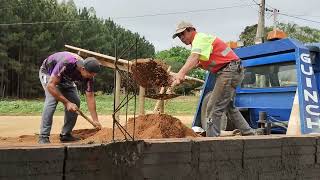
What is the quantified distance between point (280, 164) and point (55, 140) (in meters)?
3.02

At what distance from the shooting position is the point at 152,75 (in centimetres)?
514

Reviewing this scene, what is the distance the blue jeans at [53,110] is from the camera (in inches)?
203

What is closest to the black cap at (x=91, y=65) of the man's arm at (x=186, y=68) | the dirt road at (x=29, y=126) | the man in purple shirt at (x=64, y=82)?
the man in purple shirt at (x=64, y=82)

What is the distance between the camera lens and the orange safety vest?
181 inches

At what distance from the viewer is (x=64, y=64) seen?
518cm

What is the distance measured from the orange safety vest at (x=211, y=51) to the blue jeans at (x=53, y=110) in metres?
1.68

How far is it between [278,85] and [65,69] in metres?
2.59

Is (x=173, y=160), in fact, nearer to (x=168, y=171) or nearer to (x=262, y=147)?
(x=168, y=171)

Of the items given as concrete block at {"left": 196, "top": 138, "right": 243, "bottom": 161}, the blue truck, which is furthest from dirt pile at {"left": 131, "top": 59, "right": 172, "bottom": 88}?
concrete block at {"left": 196, "top": 138, "right": 243, "bottom": 161}

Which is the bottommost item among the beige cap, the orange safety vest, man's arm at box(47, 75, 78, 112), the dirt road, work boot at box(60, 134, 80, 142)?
the dirt road

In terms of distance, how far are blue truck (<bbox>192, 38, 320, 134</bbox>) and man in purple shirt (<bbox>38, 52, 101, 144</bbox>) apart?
1805 mm

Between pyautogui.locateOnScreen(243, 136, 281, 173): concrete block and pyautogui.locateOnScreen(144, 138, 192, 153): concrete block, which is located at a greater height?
pyautogui.locateOnScreen(144, 138, 192, 153): concrete block

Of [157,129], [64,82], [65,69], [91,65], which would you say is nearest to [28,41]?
[64,82]

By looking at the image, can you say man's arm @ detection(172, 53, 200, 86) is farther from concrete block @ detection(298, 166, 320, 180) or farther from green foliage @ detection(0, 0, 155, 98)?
green foliage @ detection(0, 0, 155, 98)
